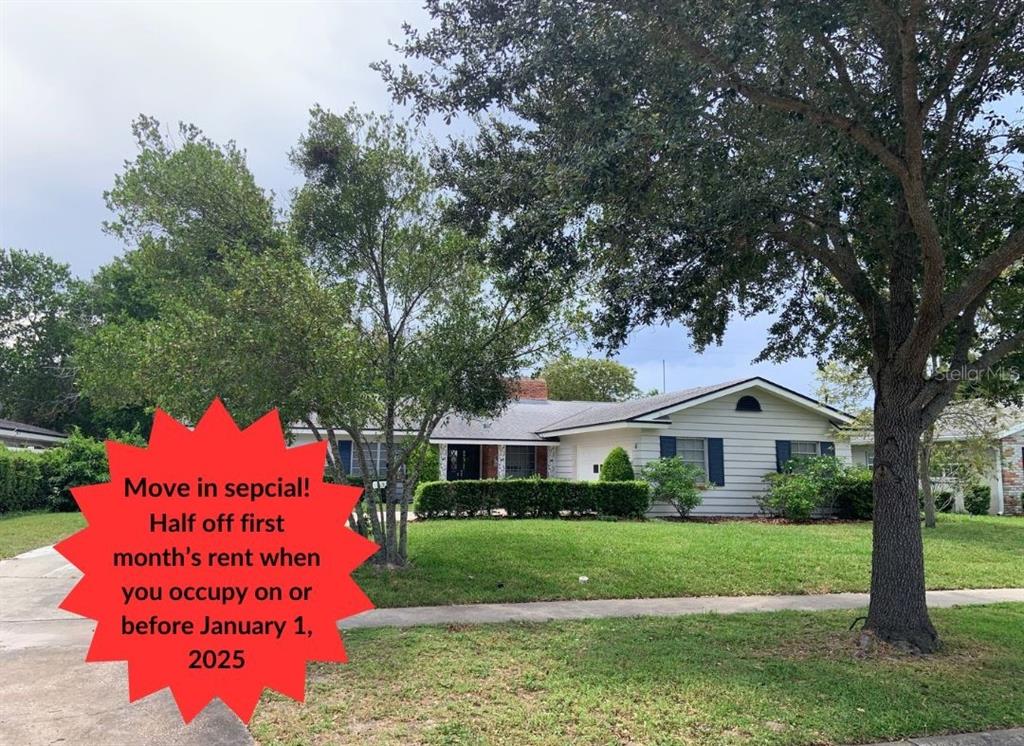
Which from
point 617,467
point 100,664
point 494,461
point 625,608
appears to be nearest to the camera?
point 100,664

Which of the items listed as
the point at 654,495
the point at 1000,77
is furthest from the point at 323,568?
the point at 654,495

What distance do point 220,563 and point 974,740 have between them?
4.68m

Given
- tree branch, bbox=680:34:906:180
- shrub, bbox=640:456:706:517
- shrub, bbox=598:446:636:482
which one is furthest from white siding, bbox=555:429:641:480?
tree branch, bbox=680:34:906:180

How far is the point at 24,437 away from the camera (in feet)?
94.3

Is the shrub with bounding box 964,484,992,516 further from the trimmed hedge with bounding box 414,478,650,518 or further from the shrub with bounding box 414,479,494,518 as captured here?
the shrub with bounding box 414,479,494,518

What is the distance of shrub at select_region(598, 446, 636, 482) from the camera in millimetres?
18812

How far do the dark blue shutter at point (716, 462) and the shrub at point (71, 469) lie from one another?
55.6 feet

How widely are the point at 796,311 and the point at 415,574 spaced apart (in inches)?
247

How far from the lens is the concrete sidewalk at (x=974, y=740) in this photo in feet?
14.7

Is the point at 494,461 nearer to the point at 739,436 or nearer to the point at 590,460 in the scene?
the point at 590,460

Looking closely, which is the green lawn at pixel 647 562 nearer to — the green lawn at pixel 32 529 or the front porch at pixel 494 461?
the green lawn at pixel 32 529

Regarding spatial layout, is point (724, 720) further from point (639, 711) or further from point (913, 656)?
point (913, 656)

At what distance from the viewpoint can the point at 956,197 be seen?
25.2ft

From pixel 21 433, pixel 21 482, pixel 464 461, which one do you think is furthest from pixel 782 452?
pixel 21 433
